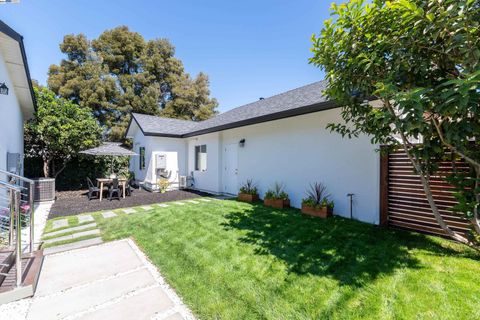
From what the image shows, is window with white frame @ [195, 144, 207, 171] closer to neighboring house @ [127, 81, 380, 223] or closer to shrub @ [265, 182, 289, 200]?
neighboring house @ [127, 81, 380, 223]

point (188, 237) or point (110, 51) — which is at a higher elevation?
point (110, 51)

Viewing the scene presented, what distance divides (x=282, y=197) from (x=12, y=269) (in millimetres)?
6500

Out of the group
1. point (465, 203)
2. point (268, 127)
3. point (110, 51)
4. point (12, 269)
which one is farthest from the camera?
point (110, 51)

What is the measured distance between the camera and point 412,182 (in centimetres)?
490

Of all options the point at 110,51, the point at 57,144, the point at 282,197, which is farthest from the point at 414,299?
the point at 110,51

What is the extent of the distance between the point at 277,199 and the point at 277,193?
387mm

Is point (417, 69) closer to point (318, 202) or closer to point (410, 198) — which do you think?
point (410, 198)

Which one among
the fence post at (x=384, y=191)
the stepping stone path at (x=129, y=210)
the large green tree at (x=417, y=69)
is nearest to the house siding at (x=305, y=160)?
the fence post at (x=384, y=191)

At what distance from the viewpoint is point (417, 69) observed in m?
3.00

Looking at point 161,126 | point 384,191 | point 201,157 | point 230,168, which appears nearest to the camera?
point 384,191

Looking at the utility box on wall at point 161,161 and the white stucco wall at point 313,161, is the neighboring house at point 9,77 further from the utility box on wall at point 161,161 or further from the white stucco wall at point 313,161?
the white stucco wall at point 313,161

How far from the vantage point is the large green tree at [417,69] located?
246cm

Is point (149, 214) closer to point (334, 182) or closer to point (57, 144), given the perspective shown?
point (334, 182)

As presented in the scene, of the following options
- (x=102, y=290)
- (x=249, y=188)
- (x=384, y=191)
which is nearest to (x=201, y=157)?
(x=249, y=188)
